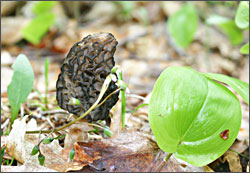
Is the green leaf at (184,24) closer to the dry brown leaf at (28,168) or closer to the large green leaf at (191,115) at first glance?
the large green leaf at (191,115)

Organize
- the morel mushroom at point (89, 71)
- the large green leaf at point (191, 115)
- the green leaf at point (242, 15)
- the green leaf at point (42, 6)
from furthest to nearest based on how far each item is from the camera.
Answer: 1. the green leaf at point (42, 6)
2. the green leaf at point (242, 15)
3. the morel mushroom at point (89, 71)
4. the large green leaf at point (191, 115)

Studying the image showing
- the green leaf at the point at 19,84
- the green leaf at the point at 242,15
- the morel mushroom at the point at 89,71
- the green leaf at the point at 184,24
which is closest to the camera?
A: the morel mushroom at the point at 89,71

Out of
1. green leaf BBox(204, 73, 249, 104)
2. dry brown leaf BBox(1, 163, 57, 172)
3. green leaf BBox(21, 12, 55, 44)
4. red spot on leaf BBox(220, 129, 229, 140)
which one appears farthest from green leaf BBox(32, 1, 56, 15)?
red spot on leaf BBox(220, 129, 229, 140)

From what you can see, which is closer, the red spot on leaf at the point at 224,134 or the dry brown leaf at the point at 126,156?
the red spot on leaf at the point at 224,134

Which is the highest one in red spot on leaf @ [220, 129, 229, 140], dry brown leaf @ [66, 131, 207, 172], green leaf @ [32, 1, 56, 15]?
green leaf @ [32, 1, 56, 15]

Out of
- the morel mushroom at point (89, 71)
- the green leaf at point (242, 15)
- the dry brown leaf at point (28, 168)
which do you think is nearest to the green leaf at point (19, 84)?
the morel mushroom at point (89, 71)

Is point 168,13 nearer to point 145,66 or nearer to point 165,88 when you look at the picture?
point 145,66

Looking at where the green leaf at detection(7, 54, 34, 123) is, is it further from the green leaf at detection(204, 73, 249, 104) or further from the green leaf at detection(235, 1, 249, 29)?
the green leaf at detection(235, 1, 249, 29)
